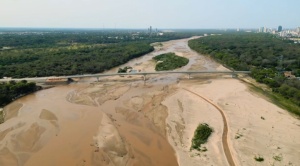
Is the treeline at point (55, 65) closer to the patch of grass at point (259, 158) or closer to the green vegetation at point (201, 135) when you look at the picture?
the green vegetation at point (201, 135)

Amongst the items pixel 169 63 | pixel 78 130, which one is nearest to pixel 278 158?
pixel 78 130

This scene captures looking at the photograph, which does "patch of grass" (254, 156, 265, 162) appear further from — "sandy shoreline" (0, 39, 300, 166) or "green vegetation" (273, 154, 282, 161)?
"green vegetation" (273, 154, 282, 161)

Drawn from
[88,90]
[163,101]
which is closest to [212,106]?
[163,101]

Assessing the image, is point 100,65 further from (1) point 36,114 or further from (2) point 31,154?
(2) point 31,154

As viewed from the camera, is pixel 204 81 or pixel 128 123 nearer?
pixel 128 123

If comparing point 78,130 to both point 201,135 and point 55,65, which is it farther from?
point 55,65

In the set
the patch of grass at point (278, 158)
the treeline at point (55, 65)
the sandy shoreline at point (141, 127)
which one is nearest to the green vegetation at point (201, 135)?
the sandy shoreline at point (141, 127)
